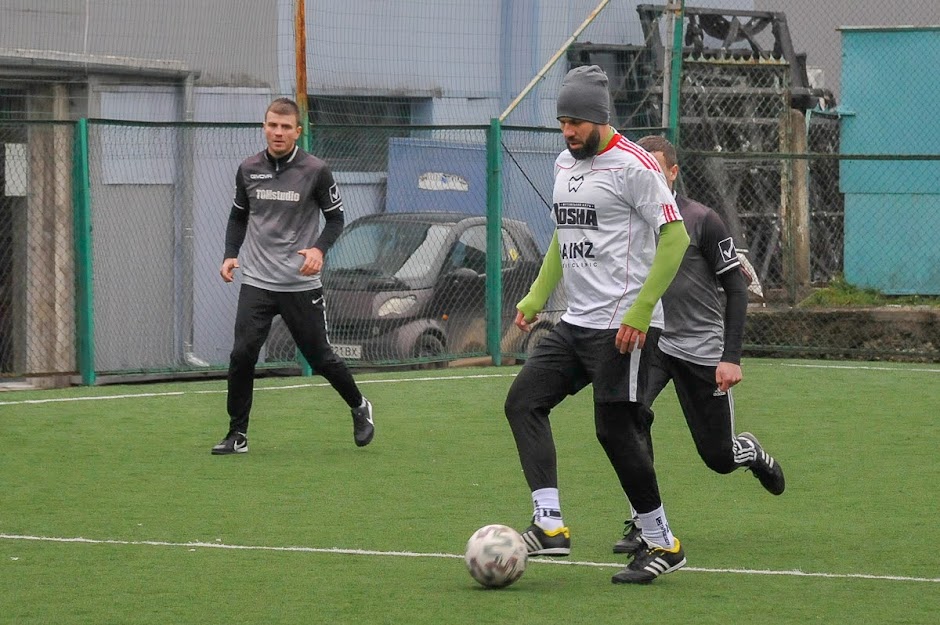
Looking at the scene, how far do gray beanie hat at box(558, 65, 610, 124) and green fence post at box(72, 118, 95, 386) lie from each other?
325 inches

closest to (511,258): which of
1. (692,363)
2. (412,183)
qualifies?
(412,183)

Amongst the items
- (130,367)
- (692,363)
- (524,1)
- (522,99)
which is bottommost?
(130,367)

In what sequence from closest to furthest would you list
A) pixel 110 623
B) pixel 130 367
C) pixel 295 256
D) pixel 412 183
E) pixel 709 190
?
1. pixel 110 623
2. pixel 295 256
3. pixel 130 367
4. pixel 412 183
5. pixel 709 190

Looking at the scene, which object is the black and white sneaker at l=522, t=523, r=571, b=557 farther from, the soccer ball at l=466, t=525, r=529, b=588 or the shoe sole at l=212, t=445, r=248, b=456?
the shoe sole at l=212, t=445, r=248, b=456

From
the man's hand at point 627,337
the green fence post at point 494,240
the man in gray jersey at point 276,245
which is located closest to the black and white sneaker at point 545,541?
the man's hand at point 627,337

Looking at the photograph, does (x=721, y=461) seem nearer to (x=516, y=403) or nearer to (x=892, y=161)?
(x=516, y=403)

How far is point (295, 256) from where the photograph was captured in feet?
32.3

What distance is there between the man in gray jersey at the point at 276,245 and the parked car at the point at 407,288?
4762 millimetres

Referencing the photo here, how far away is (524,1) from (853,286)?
4497 millimetres

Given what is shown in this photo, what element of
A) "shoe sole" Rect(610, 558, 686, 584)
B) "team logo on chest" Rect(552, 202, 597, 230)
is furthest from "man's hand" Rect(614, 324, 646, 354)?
"shoe sole" Rect(610, 558, 686, 584)

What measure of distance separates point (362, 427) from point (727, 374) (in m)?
3.66

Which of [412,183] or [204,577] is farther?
[412,183]

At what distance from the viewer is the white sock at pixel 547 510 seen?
6488 millimetres

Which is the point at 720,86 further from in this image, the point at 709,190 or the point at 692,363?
the point at 692,363
